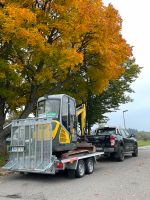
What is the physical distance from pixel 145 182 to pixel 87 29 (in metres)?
9.37

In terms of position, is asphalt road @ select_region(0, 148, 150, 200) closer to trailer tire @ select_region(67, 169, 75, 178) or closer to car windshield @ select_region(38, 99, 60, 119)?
trailer tire @ select_region(67, 169, 75, 178)

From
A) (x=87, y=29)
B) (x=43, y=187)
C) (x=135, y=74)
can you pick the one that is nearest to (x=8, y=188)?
(x=43, y=187)

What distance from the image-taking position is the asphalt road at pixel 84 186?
39.7 ft

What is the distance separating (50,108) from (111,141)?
5651mm

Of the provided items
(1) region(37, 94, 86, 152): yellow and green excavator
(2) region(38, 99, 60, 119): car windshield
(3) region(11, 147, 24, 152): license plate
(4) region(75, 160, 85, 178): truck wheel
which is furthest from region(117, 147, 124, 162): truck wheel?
(3) region(11, 147, 24, 152): license plate

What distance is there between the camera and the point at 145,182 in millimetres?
14664

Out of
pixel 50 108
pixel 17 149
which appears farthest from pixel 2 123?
pixel 17 149

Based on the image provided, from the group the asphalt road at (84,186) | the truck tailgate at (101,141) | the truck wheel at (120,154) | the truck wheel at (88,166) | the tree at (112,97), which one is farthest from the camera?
the tree at (112,97)

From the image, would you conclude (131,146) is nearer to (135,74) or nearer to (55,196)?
(135,74)

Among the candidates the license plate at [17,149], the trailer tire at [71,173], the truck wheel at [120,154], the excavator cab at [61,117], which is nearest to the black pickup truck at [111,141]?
the truck wheel at [120,154]

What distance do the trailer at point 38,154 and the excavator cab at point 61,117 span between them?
0.45 m

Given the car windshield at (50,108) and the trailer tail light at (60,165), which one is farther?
the car windshield at (50,108)

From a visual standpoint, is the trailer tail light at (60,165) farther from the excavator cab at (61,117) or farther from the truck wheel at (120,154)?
the truck wheel at (120,154)

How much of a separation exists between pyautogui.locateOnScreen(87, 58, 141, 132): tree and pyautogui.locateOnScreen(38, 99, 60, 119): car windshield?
1450 centimetres
